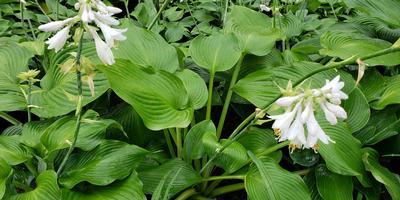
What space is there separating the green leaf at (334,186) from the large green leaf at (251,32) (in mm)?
616

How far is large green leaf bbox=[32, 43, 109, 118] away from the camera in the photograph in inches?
68.1

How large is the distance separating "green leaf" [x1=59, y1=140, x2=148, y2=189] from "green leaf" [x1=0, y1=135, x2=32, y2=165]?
0.14 metres

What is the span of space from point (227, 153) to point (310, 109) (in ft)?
2.08

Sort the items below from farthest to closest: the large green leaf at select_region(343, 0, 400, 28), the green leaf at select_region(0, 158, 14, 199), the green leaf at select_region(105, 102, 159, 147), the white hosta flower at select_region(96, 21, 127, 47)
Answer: the large green leaf at select_region(343, 0, 400, 28)
the green leaf at select_region(105, 102, 159, 147)
the green leaf at select_region(0, 158, 14, 199)
the white hosta flower at select_region(96, 21, 127, 47)

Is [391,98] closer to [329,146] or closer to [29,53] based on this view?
[329,146]

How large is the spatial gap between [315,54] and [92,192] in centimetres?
138

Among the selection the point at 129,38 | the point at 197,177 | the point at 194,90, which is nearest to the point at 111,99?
the point at 129,38

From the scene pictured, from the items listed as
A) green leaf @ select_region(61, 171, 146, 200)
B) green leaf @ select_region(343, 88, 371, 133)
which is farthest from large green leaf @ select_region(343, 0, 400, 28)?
green leaf @ select_region(61, 171, 146, 200)

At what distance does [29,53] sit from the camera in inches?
80.2

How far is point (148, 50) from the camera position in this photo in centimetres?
197

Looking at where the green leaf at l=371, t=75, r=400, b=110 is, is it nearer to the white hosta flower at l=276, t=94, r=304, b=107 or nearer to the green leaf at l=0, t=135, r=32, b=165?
the white hosta flower at l=276, t=94, r=304, b=107

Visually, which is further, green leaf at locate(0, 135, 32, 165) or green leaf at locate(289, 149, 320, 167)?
green leaf at locate(289, 149, 320, 167)

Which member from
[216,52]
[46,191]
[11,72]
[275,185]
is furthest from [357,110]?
[11,72]

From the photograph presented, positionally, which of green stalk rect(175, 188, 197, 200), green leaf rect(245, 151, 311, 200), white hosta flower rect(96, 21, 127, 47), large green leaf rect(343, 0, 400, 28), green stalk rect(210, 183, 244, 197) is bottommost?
green stalk rect(210, 183, 244, 197)
